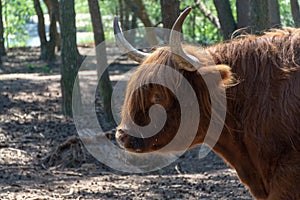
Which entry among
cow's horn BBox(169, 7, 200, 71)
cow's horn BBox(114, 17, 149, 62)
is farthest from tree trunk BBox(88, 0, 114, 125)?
cow's horn BBox(169, 7, 200, 71)

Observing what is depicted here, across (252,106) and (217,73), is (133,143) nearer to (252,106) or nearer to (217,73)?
(217,73)

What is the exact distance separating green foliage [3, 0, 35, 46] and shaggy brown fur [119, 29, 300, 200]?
1046 inches

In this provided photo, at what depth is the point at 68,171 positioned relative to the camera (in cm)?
971

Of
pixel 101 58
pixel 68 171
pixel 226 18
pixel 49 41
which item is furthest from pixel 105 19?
pixel 68 171

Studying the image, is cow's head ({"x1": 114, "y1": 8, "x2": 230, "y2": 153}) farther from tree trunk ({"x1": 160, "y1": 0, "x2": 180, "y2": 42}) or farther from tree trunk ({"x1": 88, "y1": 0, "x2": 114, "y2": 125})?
tree trunk ({"x1": 88, "y1": 0, "x2": 114, "y2": 125})

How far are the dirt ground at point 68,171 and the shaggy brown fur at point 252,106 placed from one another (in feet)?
8.64

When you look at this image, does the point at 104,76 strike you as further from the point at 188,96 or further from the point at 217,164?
the point at 188,96

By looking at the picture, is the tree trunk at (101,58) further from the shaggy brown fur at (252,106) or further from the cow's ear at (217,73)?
the cow's ear at (217,73)

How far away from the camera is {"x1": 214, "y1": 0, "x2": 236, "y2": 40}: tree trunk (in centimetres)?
1367

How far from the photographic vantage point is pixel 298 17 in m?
14.0

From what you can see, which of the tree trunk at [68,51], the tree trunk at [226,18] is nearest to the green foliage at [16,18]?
the tree trunk at [68,51]

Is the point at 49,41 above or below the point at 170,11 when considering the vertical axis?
below

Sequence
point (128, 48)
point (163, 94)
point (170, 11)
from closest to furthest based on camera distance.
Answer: point (163, 94) → point (128, 48) → point (170, 11)

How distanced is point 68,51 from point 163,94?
26.1ft
